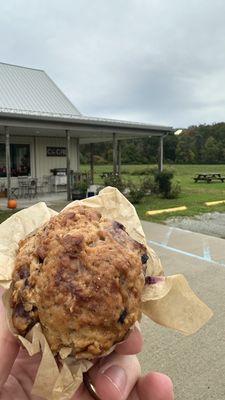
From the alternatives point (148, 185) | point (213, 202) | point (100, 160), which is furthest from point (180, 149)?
point (213, 202)

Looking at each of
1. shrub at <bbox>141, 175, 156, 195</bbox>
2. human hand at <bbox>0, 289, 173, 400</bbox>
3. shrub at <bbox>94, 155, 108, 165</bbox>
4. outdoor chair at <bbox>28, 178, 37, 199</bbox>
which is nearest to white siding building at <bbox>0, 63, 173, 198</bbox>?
outdoor chair at <bbox>28, 178, 37, 199</bbox>

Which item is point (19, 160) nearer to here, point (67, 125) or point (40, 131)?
point (40, 131)

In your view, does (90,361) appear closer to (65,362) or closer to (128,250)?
(65,362)

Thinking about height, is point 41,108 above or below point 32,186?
above

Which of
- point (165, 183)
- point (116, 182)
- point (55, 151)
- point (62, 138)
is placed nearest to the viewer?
point (116, 182)

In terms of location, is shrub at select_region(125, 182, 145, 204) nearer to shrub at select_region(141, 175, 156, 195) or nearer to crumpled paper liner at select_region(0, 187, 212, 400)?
shrub at select_region(141, 175, 156, 195)

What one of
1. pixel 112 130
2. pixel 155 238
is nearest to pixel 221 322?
pixel 155 238

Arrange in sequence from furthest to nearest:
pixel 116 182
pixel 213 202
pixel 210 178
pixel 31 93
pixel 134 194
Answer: pixel 210 178 → pixel 31 93 → pixel 213 202 → pixel 134 194 → pixel 116 182

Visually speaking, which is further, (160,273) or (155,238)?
(155,238)
